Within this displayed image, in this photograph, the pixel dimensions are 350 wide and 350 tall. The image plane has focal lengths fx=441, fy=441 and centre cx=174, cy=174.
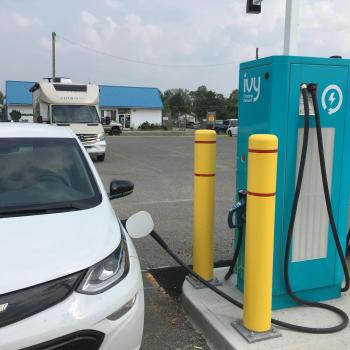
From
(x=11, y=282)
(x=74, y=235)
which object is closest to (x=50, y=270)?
(x=11, y=282)

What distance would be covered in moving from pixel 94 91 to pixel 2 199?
1430cm

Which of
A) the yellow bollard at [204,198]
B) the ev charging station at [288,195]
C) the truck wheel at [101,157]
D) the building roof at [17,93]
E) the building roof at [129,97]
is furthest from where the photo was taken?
the building roof at [129,97]

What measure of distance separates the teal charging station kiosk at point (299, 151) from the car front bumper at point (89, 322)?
4.34ft

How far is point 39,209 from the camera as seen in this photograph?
3.14 m

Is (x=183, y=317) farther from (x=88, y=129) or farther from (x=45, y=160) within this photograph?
(x=88, y=129)

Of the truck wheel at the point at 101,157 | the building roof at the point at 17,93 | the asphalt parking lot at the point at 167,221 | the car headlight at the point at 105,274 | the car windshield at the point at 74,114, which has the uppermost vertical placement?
the building roof at the point at 17,93

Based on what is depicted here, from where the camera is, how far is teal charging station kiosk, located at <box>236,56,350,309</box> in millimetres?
3238

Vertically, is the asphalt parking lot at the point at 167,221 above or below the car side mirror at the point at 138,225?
below

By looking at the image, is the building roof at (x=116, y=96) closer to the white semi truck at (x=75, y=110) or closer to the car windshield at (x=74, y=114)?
the white semi truck at (x=75, y=110)

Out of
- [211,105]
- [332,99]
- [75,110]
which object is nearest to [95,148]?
[75,110]

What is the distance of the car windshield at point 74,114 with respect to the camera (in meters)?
16.4

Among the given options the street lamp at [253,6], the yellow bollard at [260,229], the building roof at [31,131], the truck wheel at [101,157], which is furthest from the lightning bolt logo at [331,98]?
the truck wheel at [101,157]

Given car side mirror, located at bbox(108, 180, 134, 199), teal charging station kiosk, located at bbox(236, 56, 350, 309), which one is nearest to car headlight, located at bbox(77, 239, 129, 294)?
car side mirror, located at bbox(108, 180, 134, 199)

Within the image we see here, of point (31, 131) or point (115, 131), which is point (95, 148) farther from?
point (115, 131)
